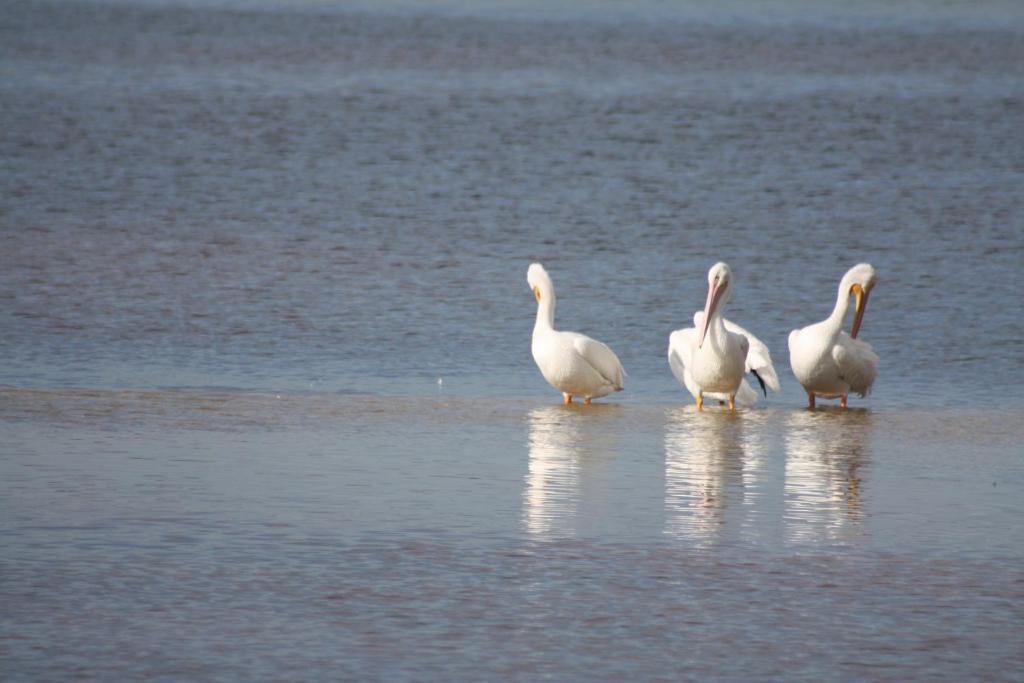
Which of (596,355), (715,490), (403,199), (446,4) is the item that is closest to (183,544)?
(715,490)

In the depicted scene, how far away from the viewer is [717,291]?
9.88m

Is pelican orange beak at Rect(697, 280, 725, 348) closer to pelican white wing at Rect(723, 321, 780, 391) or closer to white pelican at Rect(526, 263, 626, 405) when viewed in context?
pelican white wing at Rect(723, 321, 780, 391)

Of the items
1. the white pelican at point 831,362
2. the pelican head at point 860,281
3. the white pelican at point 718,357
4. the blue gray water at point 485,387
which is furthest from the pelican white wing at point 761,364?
the pelican head at point 860,281

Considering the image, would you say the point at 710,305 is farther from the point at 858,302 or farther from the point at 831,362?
the point at 858,302

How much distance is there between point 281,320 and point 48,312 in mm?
1389

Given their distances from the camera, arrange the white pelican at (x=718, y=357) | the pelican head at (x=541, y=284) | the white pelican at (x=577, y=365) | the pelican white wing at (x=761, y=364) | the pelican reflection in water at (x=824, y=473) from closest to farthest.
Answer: the pelican reflection in water at (x=824, y=473) < the white pelican at (x=718, y=357) < the white pelican at (x=577, y=365) < the pelican white wing at (x=761, y=364) < the pelican head at (x=541, y=284)

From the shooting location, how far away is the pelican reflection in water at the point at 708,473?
6.69 metres

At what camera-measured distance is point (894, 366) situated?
11094mm

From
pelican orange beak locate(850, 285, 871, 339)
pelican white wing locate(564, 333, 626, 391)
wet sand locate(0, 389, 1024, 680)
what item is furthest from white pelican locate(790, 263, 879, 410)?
pelican white wing locate(564, 333, 626, 391)

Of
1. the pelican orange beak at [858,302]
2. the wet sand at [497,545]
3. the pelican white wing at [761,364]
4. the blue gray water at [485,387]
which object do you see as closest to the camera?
the wet sand at [497,545]

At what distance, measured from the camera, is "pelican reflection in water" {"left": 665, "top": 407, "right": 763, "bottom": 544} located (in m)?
6.69

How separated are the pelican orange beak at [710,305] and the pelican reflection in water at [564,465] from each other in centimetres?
57

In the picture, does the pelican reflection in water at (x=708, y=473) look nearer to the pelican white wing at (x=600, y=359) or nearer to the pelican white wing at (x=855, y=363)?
the pelican white wing at (x=600, y=359)

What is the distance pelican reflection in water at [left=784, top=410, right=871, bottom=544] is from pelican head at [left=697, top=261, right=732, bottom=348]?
63 centimetres
